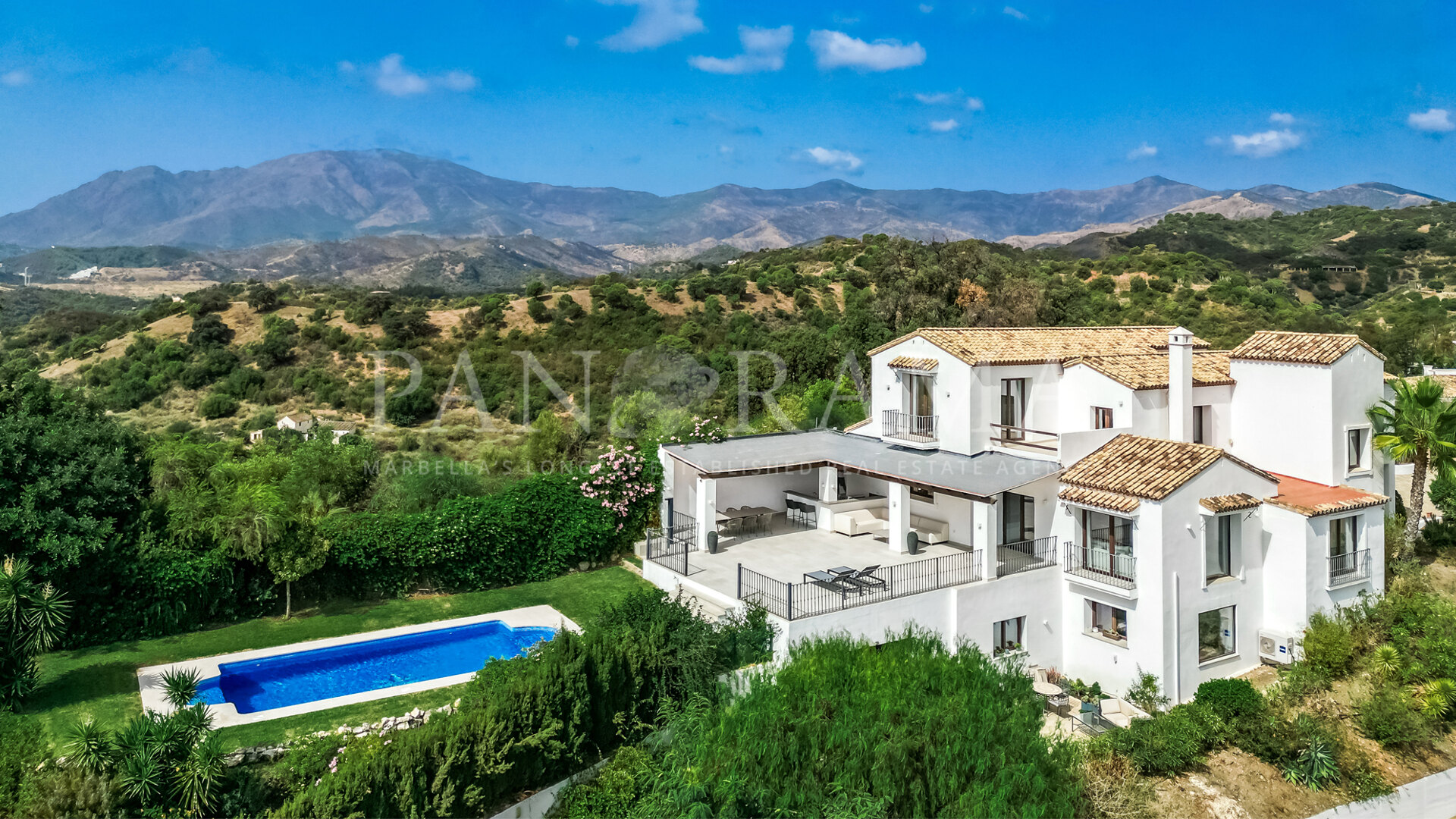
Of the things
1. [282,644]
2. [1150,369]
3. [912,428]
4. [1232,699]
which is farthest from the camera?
[912,428]

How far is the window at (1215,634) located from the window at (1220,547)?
0.73 m

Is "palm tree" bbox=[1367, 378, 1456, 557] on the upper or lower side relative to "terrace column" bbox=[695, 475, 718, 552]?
upper

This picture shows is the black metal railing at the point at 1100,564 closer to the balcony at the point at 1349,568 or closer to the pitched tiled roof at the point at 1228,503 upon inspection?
the pitched tiled roof at the point at 1228,503

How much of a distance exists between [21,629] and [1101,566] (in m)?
18.9

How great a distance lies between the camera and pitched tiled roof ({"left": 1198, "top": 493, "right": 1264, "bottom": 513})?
54.3 feet

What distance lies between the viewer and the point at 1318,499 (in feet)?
58.9

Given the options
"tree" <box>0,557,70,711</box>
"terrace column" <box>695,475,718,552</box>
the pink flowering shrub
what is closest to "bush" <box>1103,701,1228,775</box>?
"terrace column" <box>695,475,718,552</box>

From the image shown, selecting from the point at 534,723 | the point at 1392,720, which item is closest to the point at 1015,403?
the point at 1392,720

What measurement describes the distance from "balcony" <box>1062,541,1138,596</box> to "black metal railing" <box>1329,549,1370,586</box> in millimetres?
4662

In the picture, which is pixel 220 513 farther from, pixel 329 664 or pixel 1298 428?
pixel 1298 428

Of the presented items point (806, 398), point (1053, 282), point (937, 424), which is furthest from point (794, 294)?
point (937, 424)

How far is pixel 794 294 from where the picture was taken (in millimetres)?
61594

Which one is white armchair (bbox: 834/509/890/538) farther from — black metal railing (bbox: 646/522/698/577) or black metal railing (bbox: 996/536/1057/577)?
black metal railing (bbox: 646/522/698/577)

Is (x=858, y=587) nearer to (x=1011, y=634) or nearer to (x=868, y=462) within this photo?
(x=1011, y=634)
